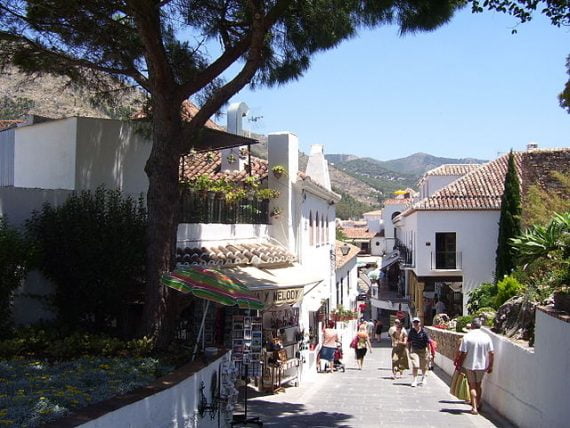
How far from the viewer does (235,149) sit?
21.4 meters

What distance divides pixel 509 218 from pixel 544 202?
6.12 meters

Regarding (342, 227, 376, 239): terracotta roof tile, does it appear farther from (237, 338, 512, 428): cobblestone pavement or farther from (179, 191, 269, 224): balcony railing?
(237, 338, 512, 428): cobblestone pavement

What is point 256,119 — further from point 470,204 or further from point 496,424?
point 470,204

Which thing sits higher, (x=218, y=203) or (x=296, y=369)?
(x=218, y=203)

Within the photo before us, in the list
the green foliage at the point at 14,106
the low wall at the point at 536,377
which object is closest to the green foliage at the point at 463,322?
the low wall at the point at 536,377

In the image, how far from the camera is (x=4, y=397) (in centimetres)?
687

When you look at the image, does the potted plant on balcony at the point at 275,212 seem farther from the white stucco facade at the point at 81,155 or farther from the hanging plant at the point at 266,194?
the white stucco facade at the point at 81,155

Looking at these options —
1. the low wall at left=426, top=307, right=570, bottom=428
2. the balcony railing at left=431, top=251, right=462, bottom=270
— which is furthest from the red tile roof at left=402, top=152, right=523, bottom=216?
the low wall at left=426, top=307, right=570, bottom=428

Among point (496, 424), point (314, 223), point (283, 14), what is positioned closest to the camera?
point (496, 424)

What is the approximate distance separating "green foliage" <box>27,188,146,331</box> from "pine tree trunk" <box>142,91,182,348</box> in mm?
288

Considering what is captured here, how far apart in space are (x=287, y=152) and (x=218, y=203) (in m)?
3.70

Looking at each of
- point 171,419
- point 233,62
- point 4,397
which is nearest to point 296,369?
point 233,62

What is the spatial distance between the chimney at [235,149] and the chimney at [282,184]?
5.68ft

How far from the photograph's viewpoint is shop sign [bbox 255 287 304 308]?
13510mm
